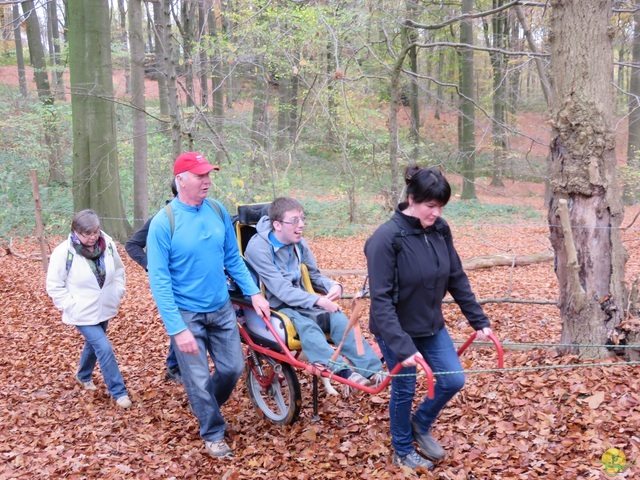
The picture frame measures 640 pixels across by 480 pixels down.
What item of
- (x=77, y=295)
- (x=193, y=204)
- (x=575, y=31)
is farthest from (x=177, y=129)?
(x=575, y=31)

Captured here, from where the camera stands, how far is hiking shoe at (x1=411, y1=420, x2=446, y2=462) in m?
3.80

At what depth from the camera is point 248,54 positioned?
13305mm

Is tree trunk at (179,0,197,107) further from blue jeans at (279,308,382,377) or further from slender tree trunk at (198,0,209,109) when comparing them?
blue jeans at (279,308,382,377)

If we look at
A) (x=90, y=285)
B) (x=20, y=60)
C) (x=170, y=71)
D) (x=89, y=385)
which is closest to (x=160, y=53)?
(x=170, y=71)

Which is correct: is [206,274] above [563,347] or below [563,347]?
above

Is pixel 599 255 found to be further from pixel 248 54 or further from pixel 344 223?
pixel 344 223

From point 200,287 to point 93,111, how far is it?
350 inches

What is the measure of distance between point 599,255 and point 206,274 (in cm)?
308

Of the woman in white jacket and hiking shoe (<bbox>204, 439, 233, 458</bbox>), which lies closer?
hiking shoe (<bbox>204, 439, 233, 458</bbox>)

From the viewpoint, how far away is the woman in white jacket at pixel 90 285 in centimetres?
512

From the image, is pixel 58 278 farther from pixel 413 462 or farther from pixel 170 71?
pixel 170 71

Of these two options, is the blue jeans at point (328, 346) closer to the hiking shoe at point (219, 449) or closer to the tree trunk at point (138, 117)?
the hiking shoe at point (219, 449)

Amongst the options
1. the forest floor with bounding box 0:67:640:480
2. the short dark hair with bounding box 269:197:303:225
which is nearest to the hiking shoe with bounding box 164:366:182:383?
the forest floor with bounding box 0:67:640:480

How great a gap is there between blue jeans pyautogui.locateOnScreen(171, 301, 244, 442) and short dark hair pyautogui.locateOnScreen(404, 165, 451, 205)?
1.84m
